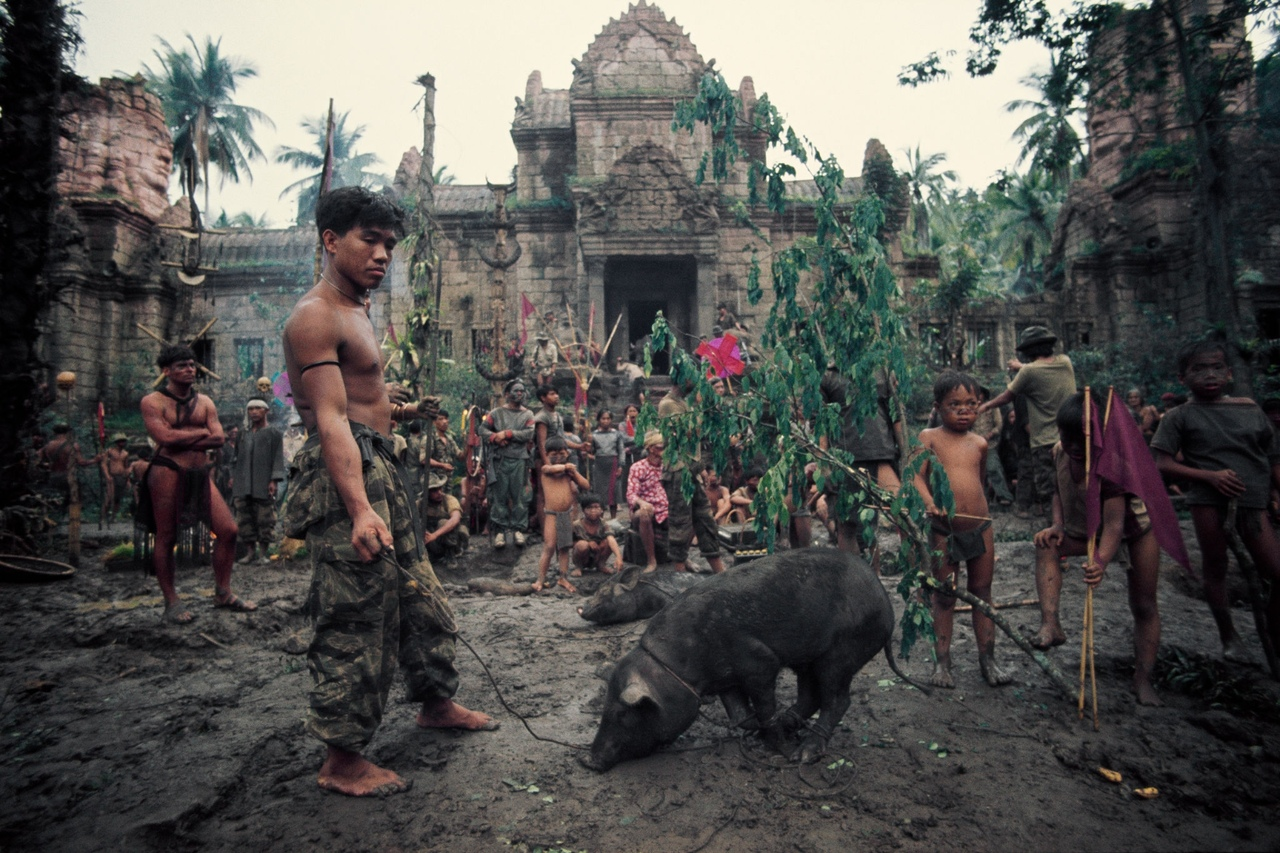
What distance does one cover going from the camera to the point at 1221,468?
384 centimetres

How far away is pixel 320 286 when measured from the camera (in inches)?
108

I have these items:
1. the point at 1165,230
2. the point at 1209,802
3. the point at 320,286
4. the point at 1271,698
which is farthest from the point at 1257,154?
the point at 320,286

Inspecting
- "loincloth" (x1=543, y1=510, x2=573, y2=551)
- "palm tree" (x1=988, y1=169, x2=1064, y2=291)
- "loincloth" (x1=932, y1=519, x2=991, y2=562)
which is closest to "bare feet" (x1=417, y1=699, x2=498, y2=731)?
"loincloth" (x1=932, y1=519, x2=991, y2=562)

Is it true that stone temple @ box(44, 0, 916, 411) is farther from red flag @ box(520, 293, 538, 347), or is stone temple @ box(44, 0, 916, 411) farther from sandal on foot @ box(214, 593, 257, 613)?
sandal on foot @ box(214, 593, 257, 613)

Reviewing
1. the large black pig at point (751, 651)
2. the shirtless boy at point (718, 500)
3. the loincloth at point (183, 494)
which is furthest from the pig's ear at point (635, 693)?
the shirtless boy at point (718, 500)

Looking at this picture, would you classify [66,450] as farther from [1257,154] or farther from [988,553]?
[1257,154]

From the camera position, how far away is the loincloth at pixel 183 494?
5035 millimetres

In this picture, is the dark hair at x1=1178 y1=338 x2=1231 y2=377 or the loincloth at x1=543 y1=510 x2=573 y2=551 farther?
the loincloth at x1=543 y1=510 x2=573 y2=551

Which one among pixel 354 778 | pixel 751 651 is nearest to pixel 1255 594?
pixel 751 651

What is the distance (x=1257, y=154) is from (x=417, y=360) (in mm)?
17821

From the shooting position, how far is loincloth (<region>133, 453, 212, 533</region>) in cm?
504

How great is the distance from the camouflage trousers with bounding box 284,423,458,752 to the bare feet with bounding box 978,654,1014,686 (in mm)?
2848

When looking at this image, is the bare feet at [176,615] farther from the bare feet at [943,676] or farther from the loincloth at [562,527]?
the bare feet at [943,676]

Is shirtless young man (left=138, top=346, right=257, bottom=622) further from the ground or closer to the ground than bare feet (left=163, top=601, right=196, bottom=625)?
further from the ground
